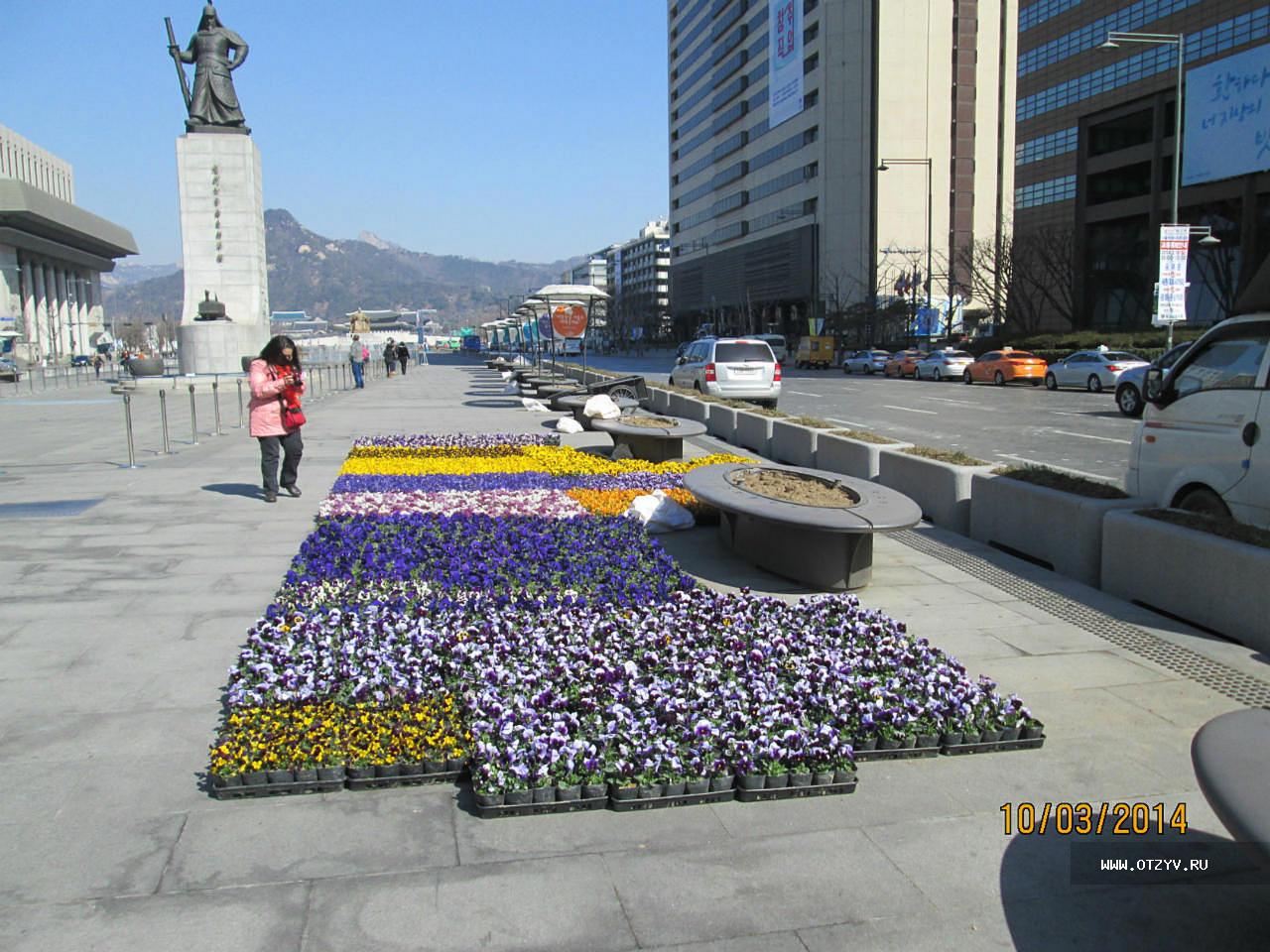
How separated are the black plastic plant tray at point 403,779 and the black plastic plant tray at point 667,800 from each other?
27.7 inches

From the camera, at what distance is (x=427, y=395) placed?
3141cm

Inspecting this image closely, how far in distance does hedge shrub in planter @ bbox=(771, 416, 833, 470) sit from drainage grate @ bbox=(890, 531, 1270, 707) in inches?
189

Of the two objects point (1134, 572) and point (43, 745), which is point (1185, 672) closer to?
point (1134, 572)

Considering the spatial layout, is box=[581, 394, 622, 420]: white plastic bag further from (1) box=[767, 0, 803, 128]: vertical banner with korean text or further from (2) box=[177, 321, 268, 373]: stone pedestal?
(1) box=[767, 0, 803, 128]: vertical banner with korean text

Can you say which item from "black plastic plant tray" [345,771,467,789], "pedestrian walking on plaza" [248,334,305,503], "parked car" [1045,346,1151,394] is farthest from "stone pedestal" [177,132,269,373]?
"black plastic plant tray" [345,771,467,789]

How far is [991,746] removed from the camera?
14.8 feet

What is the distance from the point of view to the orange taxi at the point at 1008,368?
3622cm

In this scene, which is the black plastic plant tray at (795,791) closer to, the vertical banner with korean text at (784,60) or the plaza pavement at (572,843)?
the plaza pavement at (572,843)

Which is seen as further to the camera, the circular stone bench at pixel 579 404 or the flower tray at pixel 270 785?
the circular stone bench at pixel 579 404

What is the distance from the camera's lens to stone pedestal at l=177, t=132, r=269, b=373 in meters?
42.5

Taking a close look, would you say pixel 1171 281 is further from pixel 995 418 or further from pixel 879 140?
pixel 879 140

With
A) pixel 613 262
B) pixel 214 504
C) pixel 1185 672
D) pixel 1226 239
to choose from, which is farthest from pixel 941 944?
pixel 613 262

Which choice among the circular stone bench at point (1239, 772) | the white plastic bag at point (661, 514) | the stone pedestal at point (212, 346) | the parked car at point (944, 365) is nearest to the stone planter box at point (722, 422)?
the white plastic bag at point (661, 514)

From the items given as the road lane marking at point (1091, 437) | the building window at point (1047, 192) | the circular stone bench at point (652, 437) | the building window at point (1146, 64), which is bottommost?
the road lane marking at point (1091, 437)
